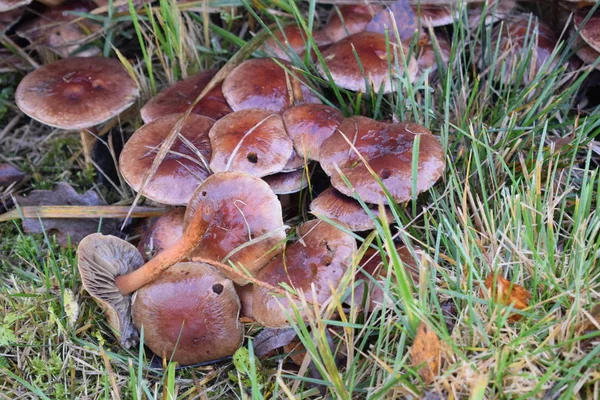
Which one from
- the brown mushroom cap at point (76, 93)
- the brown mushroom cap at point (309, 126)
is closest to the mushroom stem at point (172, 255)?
the brown mushroom cap at point (309, 126)

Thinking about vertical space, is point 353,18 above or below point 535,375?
above

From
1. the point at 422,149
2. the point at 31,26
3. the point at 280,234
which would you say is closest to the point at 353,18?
the point at 422,149

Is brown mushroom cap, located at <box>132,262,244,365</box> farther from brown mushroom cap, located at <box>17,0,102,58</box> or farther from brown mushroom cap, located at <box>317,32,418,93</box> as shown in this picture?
brown mushroom cap, located at <box>17,0,102,58</box>

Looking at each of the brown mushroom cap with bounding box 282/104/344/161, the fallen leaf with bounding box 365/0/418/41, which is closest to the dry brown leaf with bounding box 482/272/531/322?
the brown mushroom cap with bounding box 282/104/344/161

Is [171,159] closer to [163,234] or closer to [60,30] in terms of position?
[163,234]

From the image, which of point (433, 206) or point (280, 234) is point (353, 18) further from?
point (280, 234)

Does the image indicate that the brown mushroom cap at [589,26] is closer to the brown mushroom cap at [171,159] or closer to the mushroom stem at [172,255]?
the brown mushroom cap at [171,159]
